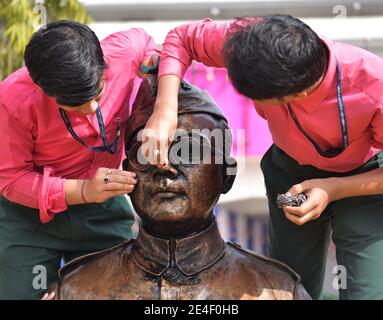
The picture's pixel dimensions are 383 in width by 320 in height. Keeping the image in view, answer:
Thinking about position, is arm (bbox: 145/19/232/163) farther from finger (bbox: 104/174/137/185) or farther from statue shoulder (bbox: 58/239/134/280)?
statue shoulder (bbox: 58/239/134/280)

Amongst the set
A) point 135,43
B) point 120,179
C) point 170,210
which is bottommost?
point 170,210

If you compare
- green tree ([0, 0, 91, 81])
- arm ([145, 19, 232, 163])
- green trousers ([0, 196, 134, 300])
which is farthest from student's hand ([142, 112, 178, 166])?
green tree ([0, 0, 91, 81])

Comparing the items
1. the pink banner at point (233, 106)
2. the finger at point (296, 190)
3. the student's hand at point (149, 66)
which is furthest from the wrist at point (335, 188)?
the pink banner at point (233, 106)

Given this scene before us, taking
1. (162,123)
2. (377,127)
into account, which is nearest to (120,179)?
(162,123)

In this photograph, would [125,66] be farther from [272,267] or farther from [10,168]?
[272,267]

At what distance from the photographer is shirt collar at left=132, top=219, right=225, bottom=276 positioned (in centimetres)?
285

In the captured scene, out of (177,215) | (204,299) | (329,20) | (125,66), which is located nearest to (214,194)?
(177,215)

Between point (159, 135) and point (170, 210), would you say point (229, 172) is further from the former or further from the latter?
point (159, 135)

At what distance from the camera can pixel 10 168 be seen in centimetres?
285

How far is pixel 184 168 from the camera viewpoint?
2.77 metres

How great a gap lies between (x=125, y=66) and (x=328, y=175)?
772 mm

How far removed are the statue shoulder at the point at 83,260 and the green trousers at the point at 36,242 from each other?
0.17 meters

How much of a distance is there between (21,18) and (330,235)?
2475mm

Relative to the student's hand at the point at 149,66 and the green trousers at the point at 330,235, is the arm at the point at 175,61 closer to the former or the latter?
the student's hand at the point at 149,66
